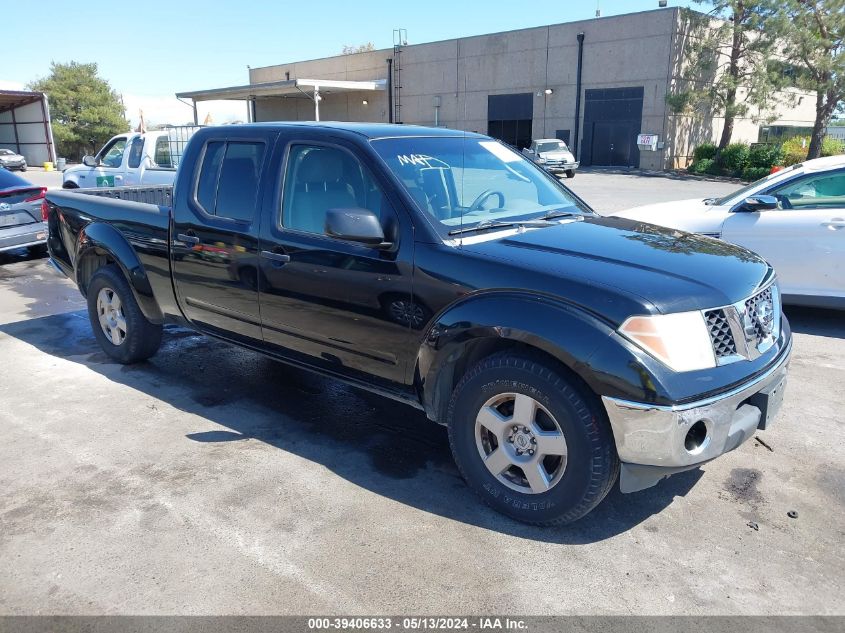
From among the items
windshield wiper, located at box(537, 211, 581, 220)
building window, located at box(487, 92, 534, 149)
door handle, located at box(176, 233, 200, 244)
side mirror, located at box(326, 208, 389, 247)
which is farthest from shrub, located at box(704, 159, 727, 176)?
side mirror, located at box(326, 208, 389, 247)

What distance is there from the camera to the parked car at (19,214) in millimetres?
10477

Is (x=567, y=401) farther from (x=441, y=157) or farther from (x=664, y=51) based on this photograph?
(x=664, y=51)

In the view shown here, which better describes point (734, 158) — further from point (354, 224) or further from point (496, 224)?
point (354, 224)

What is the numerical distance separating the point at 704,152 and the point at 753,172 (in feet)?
12.9

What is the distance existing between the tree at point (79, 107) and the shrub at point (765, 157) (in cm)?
4624

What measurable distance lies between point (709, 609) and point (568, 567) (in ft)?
1.93

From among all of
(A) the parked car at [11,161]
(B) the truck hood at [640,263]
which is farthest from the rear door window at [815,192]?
(A) the parked car at [11,161]

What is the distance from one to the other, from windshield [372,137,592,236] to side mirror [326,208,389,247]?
29cm

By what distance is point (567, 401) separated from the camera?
3.08 m

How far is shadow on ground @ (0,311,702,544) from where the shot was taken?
357cm

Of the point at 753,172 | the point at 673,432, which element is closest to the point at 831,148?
the point at 753,172

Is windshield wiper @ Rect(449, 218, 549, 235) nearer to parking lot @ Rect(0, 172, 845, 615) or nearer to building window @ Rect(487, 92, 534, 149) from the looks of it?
parking lot @ Rect(0, 172, 845, 615)

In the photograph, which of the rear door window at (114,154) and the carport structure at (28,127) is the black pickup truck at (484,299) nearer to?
the rear door window at (114,154)

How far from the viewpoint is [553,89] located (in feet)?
123
